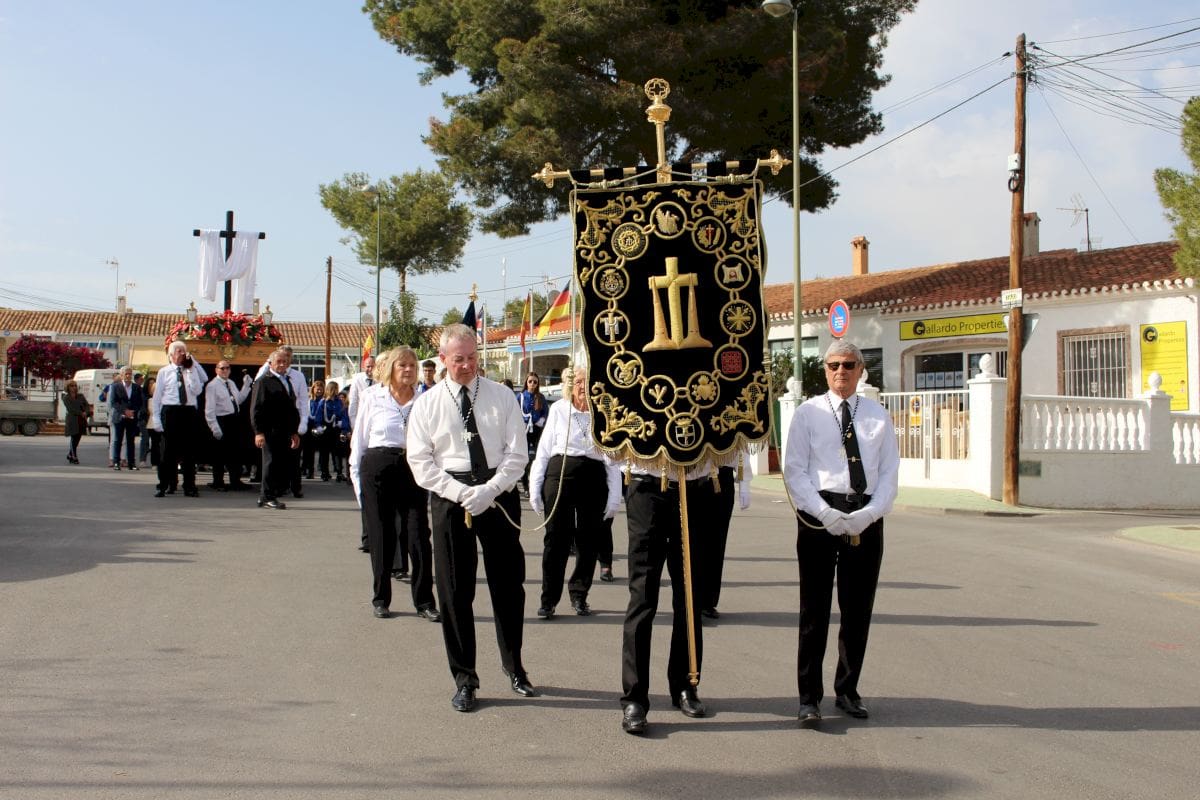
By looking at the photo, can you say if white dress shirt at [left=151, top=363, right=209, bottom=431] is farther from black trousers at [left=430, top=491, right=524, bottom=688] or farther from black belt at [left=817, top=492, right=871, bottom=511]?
black belt at [left=817, top=492, right=871, bottom=511]

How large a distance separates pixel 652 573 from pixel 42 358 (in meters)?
56.9

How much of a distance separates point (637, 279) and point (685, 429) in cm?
85

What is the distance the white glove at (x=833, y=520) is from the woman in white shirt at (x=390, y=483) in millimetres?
3379

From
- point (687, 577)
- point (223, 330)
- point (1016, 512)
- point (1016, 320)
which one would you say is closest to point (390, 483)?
point (687, 577)

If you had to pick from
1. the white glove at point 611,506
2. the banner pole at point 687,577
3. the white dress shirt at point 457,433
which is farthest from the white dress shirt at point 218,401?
the banner pole at point 687,577

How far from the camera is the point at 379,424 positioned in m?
8.22

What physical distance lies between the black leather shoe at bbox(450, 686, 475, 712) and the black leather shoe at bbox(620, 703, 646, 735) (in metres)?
0.82

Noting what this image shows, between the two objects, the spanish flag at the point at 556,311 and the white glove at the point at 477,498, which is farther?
the spanish flag at the point at 556,311

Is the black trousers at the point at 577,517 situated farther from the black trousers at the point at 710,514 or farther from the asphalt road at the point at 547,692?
the black trousers at the point at 710,514

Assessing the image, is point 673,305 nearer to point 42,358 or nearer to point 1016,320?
point 1016,320

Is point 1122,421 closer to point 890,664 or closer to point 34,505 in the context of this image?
point 890,664

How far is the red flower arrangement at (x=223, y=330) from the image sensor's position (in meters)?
18.2

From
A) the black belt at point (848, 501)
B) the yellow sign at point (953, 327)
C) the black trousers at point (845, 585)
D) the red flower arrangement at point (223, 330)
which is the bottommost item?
the black trousers at point (845, 585)

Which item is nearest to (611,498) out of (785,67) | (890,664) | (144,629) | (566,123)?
(890,664)
